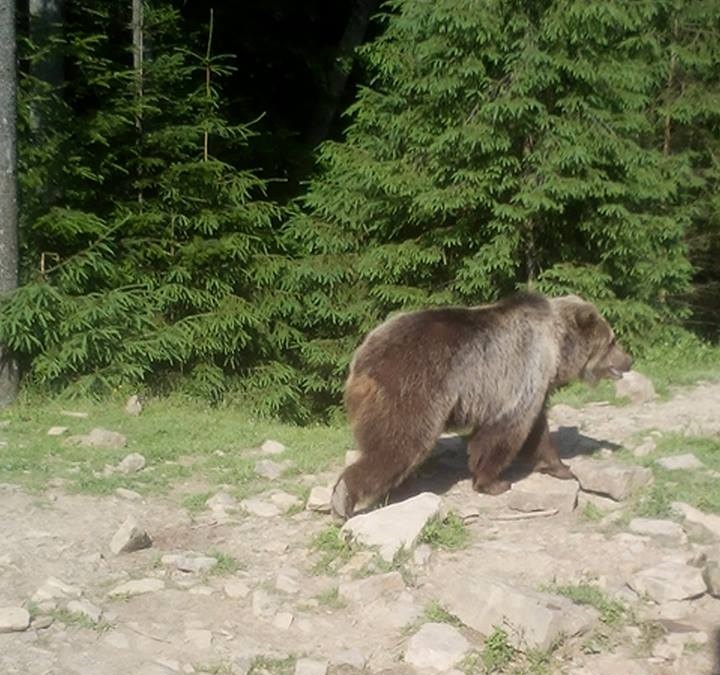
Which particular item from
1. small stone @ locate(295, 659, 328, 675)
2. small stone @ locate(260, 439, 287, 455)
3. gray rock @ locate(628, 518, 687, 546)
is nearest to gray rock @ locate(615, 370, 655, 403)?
small stone @ locate(260, 439, 287, 455)

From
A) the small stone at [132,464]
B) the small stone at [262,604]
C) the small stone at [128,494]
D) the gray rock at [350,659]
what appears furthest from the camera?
the small stone at [132,464]

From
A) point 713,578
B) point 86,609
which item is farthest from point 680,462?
point 86,609

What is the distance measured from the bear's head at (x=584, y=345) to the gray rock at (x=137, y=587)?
3170 millimetres

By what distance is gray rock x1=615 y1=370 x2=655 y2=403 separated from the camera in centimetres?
960

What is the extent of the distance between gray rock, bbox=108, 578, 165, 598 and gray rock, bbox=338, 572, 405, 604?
0.96 m

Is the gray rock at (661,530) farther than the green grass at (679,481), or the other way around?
the green grass at (679,481)

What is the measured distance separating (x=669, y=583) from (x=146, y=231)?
721 cm

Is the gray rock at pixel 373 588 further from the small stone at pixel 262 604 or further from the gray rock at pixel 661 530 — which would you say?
the gray rock at pixel 661 530

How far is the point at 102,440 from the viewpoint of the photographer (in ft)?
26.5

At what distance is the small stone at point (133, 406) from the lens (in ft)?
30.8

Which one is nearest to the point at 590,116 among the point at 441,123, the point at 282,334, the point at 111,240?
the point at 441,123

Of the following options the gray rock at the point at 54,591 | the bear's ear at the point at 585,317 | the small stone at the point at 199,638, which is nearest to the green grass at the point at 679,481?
the bear's ear at the point at 585,317

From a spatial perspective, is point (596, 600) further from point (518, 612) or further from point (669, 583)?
point (518, 612)

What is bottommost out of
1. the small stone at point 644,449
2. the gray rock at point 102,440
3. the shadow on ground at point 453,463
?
the gray rock at point 102,440
